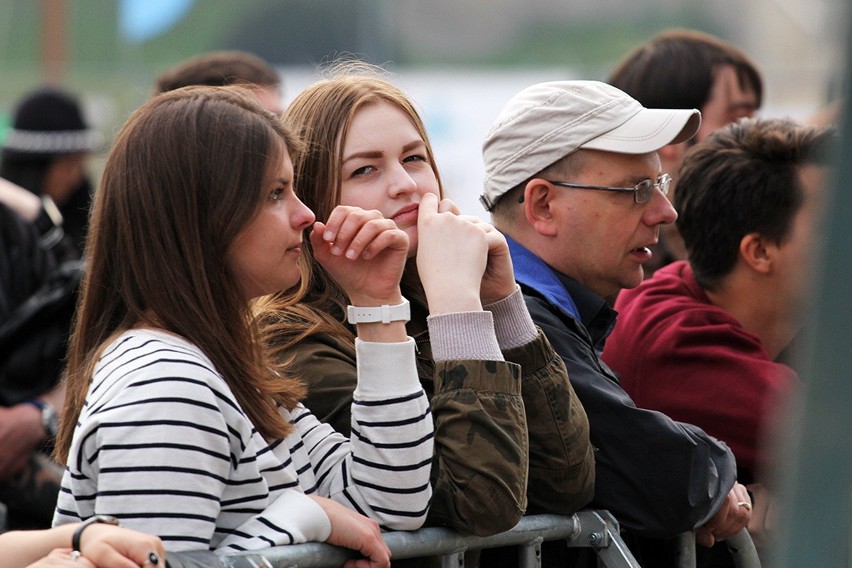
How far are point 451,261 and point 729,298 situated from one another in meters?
1.30

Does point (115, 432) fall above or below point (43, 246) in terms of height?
above

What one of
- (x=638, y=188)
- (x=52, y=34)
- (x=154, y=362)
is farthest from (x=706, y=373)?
(x=52, y=34)

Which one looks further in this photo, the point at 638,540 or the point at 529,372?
the point at 638,540

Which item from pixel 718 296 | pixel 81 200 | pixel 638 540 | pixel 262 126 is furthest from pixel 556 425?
pixel 81 200

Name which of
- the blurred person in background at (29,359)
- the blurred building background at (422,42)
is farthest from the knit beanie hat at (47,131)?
the blurred building background at (422,42)

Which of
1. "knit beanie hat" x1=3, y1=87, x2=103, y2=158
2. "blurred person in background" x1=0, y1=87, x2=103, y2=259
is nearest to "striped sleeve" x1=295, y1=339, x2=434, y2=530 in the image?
"blurred person in background" x1=0, y1=87, x2=103, y2=259

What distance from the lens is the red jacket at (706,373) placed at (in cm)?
319

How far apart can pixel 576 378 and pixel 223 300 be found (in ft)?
3.01

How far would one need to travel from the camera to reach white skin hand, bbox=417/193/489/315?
252 centimetres

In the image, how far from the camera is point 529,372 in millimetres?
2574

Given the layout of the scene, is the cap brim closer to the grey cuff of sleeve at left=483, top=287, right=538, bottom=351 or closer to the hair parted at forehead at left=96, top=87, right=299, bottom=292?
the grey cuff of sleeve at left=483, top=287, right=538, bottom=351

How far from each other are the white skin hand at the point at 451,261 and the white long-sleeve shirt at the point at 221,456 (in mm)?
236

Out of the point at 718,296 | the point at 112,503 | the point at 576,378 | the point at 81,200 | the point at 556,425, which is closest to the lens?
the point at 112,503

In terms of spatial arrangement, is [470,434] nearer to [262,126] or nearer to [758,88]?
[262,126]
